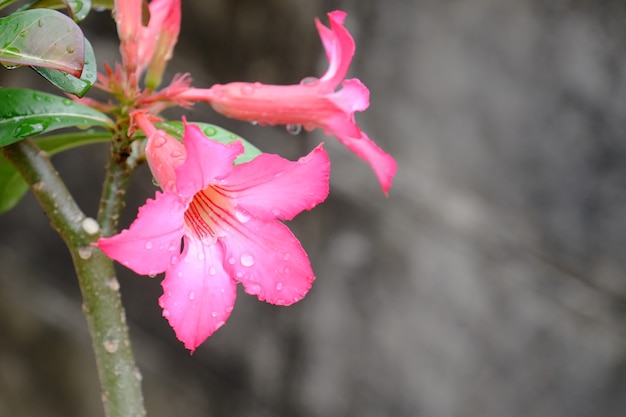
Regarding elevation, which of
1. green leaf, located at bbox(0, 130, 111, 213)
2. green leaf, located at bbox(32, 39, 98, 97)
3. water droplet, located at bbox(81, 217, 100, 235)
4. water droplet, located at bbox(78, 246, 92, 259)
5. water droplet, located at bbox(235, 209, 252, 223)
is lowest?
green leaf, located at bbox(0, 130, 111, 213)

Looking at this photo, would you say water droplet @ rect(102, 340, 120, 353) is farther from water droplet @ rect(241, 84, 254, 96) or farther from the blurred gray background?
the blurred gray background

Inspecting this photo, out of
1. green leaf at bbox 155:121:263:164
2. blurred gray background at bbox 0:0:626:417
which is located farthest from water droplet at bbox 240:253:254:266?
blurred gray background at bbox 0:0:626:417

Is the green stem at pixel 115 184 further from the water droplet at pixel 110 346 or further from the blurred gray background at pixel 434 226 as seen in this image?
the blurred gray background at pixel 434 226

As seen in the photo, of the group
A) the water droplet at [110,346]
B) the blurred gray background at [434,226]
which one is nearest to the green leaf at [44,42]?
the water droplet at [110,346]

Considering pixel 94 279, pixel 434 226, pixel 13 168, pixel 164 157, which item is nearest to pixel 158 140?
pixel 164 157

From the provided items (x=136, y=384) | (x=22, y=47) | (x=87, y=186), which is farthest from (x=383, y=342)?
(x=22, y=47)

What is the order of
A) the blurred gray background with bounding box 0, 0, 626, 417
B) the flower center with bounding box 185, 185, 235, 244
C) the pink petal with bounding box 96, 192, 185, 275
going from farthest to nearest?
the blurred gray background with bounding box 0, 0, 626, 417 → the flower center with bounding box 185, 185, 235, 244 → the pink petal with bounding box 96, 192, 185, 275

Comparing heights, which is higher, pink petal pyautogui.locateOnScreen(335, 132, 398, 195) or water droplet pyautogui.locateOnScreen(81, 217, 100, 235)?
pink petal pyautogui.locateOnScreen(335, 132, 398, 195)

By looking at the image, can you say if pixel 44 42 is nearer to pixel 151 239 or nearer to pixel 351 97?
pixel 151 239

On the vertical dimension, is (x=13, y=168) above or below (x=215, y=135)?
below
